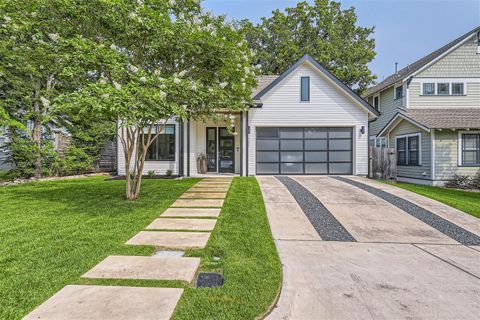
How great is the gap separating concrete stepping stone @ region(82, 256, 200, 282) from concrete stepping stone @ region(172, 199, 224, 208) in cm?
310

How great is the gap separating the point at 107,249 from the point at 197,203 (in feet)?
10.5

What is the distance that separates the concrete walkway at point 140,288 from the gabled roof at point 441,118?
37.5ft

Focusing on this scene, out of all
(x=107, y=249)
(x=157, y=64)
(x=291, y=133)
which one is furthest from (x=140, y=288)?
(x=291, y=133)

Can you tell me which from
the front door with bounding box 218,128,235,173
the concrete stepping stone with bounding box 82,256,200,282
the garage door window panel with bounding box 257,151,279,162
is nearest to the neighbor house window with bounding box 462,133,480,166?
the garage door window panel with bounding box 257,151,279,162

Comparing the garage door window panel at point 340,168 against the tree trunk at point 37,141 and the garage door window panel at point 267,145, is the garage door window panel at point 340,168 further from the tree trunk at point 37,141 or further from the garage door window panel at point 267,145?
the tree trunk at point 37,141

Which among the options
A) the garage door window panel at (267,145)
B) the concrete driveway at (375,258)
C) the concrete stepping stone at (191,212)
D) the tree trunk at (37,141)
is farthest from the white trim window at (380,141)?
the tree trunk at (37,141)

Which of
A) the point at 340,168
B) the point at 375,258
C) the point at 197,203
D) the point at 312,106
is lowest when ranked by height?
the point at 375,258

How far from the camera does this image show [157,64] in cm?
694

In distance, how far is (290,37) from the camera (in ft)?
87.9

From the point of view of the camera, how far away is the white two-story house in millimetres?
11938

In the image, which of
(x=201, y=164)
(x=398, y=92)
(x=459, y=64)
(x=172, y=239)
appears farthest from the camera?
(x=398, y=92)

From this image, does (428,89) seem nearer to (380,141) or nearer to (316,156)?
(380,141)

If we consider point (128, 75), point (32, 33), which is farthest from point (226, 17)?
point (32, 33)

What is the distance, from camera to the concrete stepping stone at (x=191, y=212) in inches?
227
